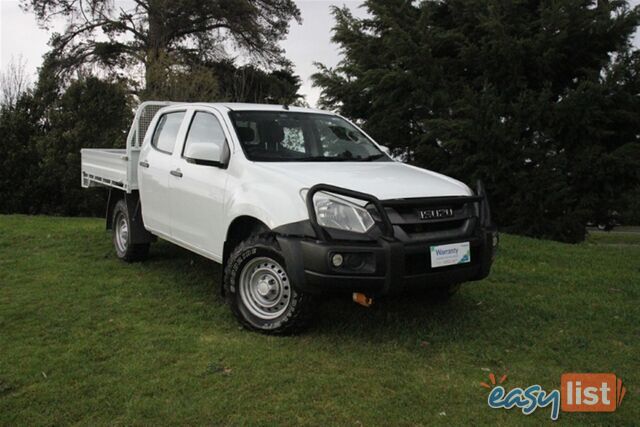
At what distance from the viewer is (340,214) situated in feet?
13.3

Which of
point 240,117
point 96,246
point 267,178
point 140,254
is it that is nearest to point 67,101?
point 96,246

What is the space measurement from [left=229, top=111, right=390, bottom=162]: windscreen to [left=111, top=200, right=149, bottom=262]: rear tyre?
7.90 ft

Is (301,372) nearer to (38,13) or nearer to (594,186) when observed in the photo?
(594,186)

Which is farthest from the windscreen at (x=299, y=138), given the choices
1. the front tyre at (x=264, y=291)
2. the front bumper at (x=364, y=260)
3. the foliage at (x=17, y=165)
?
the foliage at (x=17, y=165)

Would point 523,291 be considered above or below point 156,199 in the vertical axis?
below

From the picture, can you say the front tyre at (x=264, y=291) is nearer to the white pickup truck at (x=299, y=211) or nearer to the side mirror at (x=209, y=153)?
the white pickup truck at (x=299, y=211)

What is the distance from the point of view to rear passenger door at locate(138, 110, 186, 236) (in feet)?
19.1

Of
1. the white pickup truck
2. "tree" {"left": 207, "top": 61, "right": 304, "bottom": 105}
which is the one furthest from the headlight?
"tree" {"left": 207, "top": 61, "right": 304, "bottom": 105}

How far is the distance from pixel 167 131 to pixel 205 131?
0.82 metres

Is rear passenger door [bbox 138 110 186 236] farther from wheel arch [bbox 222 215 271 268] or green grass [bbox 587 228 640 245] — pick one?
green grass [bbox 587 228 640 245]

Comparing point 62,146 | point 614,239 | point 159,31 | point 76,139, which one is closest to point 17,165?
point 62,146

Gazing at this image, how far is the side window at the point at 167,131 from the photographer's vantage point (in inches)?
234

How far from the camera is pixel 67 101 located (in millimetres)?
15969

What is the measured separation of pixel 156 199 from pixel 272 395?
3135 millimetres
